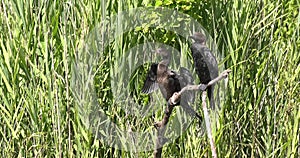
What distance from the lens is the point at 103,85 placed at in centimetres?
236

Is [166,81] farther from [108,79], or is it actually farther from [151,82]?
[108,79]

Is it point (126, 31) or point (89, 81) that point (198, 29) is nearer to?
point (126, 31)

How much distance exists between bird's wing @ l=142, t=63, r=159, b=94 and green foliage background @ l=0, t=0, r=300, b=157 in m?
0.83

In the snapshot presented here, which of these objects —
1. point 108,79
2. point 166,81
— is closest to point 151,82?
point 166,81

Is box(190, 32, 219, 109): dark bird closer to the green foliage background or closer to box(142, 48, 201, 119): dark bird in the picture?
box(142, 48, 201, 119): dark bird

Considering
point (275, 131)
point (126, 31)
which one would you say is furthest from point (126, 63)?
point (275, 131)

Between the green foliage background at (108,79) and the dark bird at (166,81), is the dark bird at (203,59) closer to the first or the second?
the dark bird at (166,81)

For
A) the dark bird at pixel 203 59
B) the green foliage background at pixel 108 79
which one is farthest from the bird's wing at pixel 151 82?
the green foliage background at pixel 108 79

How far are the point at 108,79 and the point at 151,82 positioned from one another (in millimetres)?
989

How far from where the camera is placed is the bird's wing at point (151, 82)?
1.37 m

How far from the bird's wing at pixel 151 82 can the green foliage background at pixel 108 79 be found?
831 mm

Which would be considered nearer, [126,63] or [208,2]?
[126,63]

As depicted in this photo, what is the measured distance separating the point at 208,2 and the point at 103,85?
590 mm

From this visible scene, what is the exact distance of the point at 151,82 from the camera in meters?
1.40
